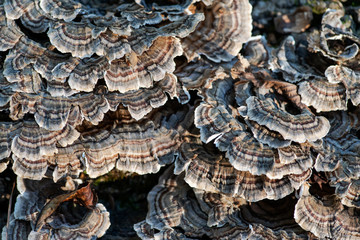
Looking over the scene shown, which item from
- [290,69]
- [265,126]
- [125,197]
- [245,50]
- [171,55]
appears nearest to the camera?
[265,126]

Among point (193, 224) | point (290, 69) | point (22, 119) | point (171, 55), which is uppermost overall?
point (171, 55)

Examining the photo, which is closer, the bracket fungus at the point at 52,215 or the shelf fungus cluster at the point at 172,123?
the shelf fungus cluster at the point at 172,123

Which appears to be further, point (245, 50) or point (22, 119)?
point (245, 50)

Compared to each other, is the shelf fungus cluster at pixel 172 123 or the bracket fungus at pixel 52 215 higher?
the shelf fungus cluster at pixel 172 123

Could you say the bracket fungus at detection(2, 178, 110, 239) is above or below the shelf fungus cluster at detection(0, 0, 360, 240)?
below

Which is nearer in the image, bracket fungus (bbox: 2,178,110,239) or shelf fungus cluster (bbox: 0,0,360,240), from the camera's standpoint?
shelf fungus cluster (bbox: 0,0,360,240)

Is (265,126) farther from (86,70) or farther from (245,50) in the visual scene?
(86,70)

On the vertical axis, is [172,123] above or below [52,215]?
above

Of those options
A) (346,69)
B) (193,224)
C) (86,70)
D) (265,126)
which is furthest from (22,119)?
(346,69)
